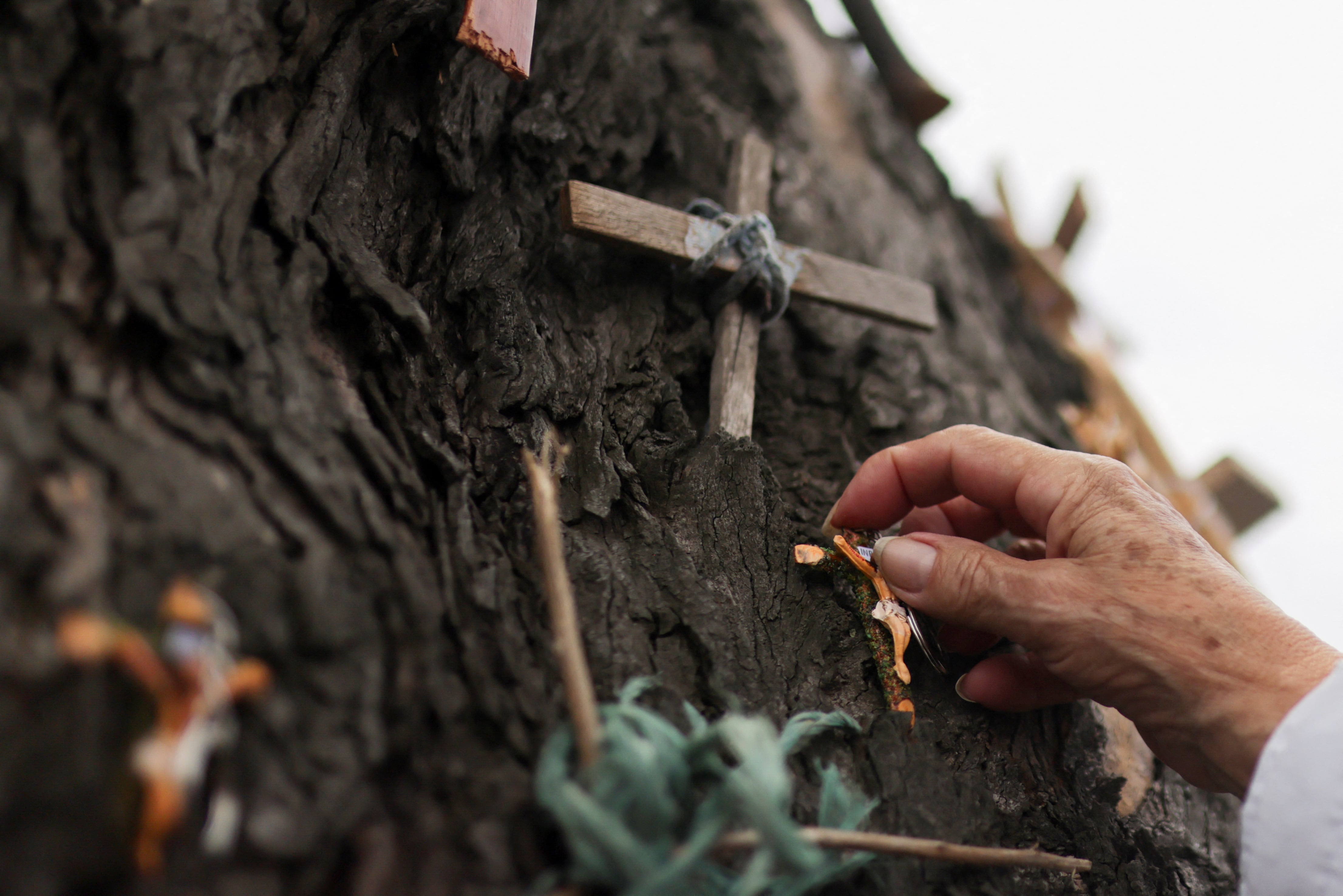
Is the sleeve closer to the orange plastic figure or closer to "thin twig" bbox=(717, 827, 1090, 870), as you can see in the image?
"thin twig" bbox=(717, 827, 1090, 870)

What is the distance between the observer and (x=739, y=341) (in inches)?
68.0

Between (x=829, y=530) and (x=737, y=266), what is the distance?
65cm

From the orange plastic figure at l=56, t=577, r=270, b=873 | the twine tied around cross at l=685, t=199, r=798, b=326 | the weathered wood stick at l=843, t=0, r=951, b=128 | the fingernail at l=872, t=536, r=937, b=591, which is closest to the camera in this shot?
the orange plastic figure at l=56, t=577, r=270, b=873

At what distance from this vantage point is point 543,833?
90 centimetres

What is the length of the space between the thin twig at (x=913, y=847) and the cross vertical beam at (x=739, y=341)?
81cm

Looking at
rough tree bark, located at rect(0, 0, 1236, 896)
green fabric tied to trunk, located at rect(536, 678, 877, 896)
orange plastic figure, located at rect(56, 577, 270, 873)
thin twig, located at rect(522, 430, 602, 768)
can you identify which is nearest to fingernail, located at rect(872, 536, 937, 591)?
rough tree bark, located at rect(0, 0, 1236, 896)

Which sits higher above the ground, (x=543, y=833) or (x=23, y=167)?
(x=23, y=167)

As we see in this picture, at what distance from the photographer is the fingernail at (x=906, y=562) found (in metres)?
1.34

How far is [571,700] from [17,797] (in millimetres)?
521

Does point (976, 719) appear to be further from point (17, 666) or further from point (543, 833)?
point (17, 666)

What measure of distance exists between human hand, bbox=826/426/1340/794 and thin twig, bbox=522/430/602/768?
693 mm

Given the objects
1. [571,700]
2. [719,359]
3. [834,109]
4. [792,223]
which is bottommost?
[571,700]

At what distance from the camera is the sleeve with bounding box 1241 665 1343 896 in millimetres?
1062

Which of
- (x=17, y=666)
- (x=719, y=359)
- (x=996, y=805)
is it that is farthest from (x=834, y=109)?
(x=17, y=666)
